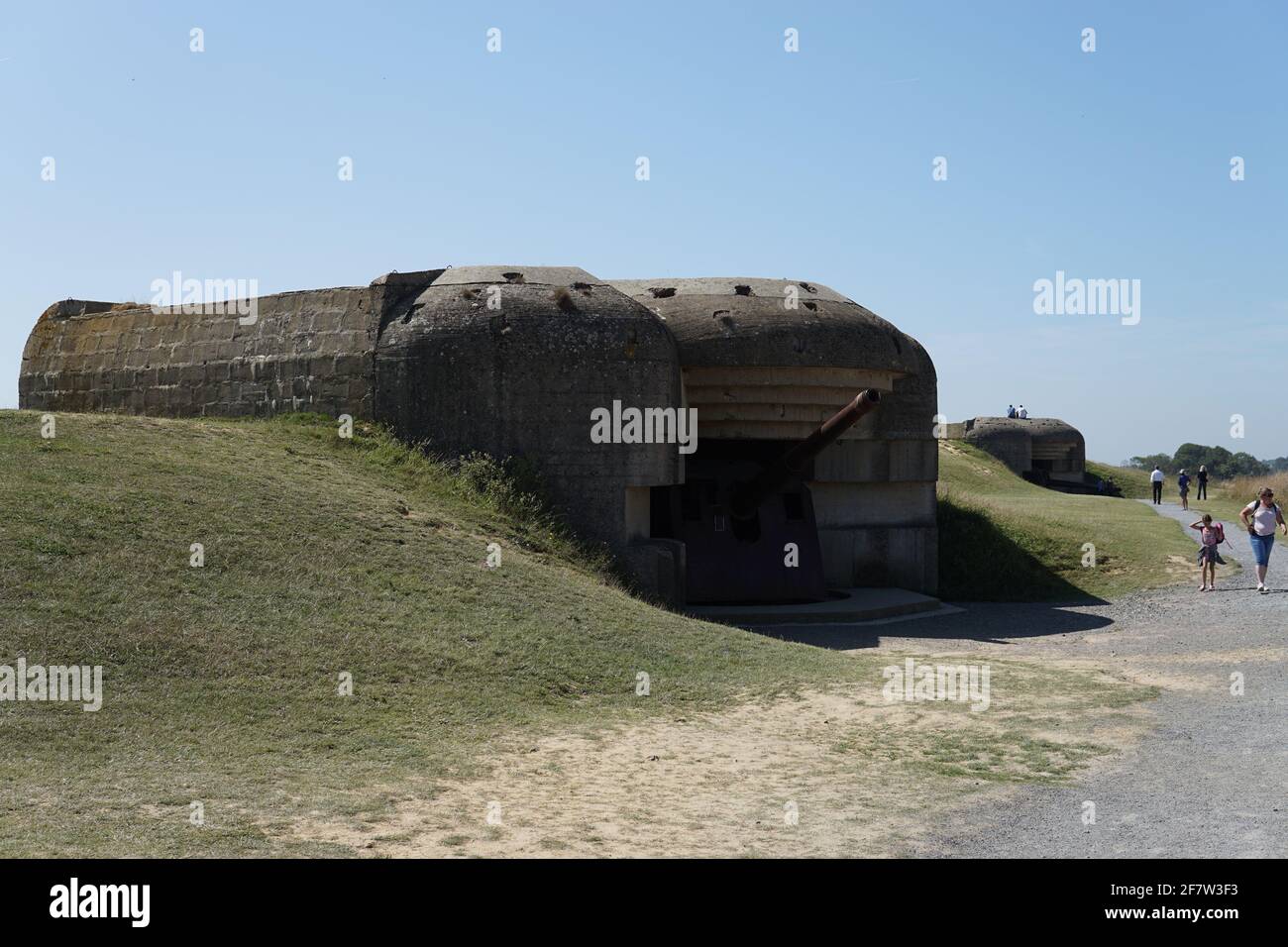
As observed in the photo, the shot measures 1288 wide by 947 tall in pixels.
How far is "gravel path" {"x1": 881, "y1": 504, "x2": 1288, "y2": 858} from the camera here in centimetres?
584

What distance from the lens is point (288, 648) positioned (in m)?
9.02

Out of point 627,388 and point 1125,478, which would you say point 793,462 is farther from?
point 1125,478

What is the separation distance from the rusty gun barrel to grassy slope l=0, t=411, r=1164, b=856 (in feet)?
10.2

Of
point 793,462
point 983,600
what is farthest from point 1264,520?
point 793,462

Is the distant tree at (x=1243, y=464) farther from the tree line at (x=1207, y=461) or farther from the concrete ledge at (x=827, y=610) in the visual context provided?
the concrete ledge at (x=827, y=610)

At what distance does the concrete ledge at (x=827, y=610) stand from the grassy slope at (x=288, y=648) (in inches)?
84.1

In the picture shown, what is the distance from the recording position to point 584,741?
27.3 feet

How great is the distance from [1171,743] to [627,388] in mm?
7771

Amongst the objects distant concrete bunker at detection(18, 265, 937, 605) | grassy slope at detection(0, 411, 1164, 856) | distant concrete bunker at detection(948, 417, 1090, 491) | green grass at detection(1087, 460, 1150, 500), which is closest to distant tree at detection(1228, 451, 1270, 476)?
green grass at detection(1087, 460, 1150, 500)

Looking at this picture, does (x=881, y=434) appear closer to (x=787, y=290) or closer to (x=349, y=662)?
(x=787, y=290)

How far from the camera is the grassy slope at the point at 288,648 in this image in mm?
6719

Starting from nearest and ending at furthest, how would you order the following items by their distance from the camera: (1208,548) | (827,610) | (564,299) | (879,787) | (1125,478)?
1. (879,787)
2. (564,299)
3. (827,610)
4. (1208,548)
5. (1125,478)

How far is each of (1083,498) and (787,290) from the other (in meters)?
17.9
